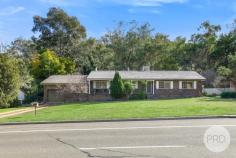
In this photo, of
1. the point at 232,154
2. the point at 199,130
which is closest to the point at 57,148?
the point at 232,154

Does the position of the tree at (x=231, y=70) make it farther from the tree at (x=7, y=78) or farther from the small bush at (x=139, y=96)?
the tree at (x=7, y=78)

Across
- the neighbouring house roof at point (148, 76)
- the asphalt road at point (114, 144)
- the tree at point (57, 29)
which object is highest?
the tree at point (57, 29)

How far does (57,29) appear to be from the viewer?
7956 centimetres

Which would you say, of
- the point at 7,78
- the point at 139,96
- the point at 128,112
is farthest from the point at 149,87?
the point at 128,112

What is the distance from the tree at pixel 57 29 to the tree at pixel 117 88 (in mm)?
31313

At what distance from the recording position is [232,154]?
985cm

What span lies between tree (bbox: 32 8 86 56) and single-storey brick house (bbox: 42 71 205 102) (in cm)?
2547

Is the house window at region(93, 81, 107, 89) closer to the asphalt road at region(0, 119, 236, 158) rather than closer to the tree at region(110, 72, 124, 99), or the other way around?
the tree at region(110, 72, 124, 99)

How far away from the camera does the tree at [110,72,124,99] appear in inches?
1909

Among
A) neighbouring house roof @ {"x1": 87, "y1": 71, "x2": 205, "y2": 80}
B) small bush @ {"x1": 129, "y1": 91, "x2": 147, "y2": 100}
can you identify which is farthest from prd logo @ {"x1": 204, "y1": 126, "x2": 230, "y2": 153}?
neighbouring house roof @ {"x1": 87, "y1": 71, "x2": 205, "y2": 80}

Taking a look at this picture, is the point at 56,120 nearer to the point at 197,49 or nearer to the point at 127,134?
the point at 127,134

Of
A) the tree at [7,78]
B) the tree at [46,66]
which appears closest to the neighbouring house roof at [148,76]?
the tree at [46,66]

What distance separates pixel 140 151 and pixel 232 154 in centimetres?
226

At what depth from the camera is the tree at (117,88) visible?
48.5m
